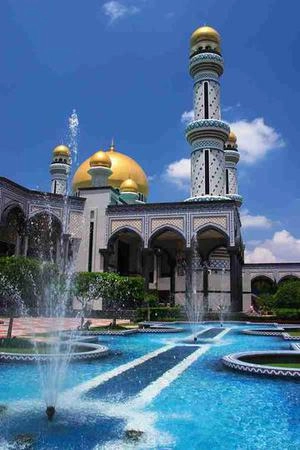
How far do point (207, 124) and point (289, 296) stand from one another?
1097 centimetres

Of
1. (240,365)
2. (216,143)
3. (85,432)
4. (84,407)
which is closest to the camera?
(85,432)

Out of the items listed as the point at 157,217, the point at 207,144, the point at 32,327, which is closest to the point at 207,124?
the point at 207,144

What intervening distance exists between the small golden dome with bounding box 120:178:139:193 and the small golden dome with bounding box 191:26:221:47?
31.2 feet

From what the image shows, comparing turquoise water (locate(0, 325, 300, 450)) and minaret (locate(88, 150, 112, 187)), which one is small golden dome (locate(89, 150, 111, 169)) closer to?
minaret (locate(88, 150, 112, 187))

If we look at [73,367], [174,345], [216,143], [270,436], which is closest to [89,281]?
[174,345]

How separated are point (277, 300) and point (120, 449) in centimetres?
1759

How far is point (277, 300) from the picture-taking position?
65.3 ft

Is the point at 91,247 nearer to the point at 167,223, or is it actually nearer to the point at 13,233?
the point at 13,233

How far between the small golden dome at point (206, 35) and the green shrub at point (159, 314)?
53.2ft

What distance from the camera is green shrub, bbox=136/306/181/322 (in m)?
19.1

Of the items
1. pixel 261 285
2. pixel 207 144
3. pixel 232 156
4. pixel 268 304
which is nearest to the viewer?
pixel 268 304

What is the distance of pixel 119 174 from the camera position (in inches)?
1277

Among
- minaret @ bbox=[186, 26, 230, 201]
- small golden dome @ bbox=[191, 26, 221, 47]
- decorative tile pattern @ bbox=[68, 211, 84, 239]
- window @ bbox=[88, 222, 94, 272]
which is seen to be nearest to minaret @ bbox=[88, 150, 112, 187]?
decorative tile pattern @ bbox=[68, 211, 84, 239]

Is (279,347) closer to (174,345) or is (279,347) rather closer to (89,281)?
(174,345)
